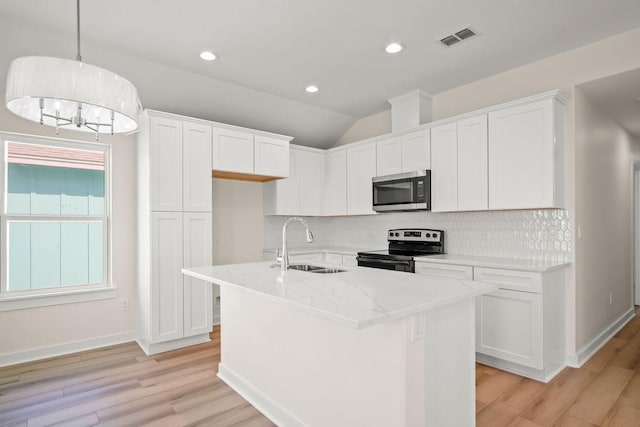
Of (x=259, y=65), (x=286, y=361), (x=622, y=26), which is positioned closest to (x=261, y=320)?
(x=286, y=361)

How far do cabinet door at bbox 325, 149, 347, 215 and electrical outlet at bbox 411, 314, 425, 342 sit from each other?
3349 millimetres

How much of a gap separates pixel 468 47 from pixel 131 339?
4366 mm

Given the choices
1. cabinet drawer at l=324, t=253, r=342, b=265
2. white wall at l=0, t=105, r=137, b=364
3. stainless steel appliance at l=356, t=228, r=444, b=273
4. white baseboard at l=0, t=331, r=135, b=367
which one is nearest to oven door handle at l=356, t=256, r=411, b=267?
stainless steel appliance at l=356, t=228, r=444, b=273

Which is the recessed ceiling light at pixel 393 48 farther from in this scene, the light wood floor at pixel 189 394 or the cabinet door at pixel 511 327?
the light wood floor at pixel 189 394

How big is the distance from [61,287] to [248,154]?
91.7 inches

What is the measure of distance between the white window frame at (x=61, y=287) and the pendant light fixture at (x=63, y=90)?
6.84 feet

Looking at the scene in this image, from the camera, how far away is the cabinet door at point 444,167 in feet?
12.2

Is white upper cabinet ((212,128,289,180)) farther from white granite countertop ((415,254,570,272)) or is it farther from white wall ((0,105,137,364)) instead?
white granite countertop ((415,254,570,272))

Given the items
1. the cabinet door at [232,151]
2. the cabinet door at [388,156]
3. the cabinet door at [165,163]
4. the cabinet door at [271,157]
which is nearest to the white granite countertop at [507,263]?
the cabinet door at [388,156]

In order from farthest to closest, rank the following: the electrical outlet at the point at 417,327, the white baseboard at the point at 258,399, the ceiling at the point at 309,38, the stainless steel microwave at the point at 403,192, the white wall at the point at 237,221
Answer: the white wall at the point at 237,221, the stainless steel microwave at the point at 403,192, the ceiling at the point at 309,38, the white baseboard at the point at 258,399, the electrical outlet at the point at 417,327

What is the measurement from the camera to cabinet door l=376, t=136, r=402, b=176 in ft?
14.0

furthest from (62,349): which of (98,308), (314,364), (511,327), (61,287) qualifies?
(511,327)

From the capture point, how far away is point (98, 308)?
12.4 ft

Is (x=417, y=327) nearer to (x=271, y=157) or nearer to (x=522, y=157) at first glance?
(x=522, y=157)
